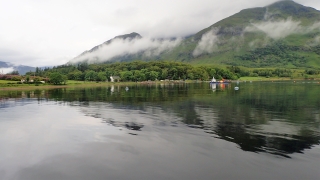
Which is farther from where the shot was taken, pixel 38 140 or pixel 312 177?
pixel 38 140

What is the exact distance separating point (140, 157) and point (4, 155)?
1059 cm

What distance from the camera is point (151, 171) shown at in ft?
50.5

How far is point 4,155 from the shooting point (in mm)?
19000

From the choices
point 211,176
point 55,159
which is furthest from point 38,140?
point 211,176

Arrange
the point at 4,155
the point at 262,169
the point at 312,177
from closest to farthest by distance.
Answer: the point at 312,177 < the point at 262,169 < the point at 4,155

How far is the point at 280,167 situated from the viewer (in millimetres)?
15523

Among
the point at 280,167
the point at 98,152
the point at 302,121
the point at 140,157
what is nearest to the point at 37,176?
the point at 98,152

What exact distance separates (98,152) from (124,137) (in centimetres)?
455

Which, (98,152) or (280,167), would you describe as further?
(98,152)

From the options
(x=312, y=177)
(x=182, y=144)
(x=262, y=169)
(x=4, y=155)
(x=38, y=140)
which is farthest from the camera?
(x=38, y=140)

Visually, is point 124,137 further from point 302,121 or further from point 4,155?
point 302,121

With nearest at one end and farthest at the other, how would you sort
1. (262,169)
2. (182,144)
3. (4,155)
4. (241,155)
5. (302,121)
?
(262,169) → (241,155) → (4,155) → (182,144) → (302,121)

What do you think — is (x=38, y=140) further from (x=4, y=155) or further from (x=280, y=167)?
(x=280, y=167)

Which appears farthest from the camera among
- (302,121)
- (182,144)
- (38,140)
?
(302,121)
